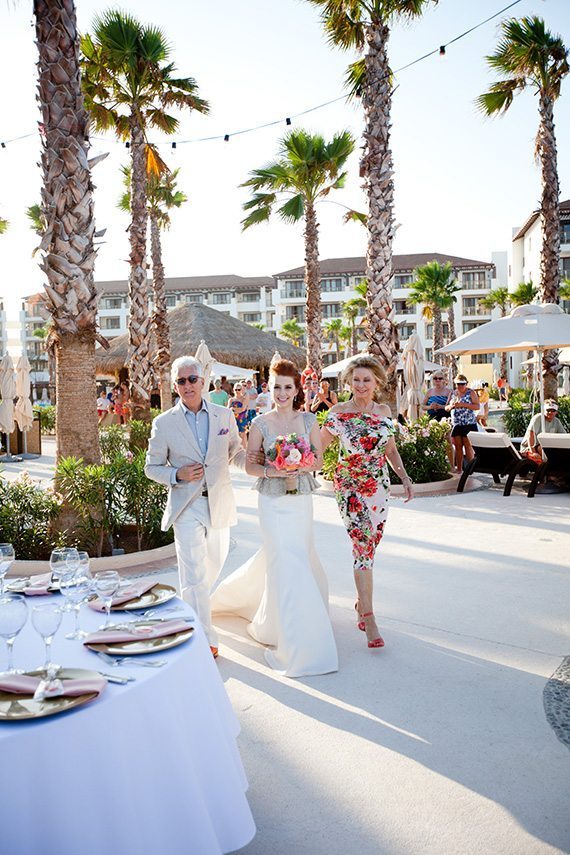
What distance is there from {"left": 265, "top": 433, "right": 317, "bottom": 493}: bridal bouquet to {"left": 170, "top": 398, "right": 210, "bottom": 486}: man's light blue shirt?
0.42 m

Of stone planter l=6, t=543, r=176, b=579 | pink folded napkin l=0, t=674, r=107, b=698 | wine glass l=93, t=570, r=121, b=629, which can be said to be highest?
wine glass l=93, t=570, r=121, b=629

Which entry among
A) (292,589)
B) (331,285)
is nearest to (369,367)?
(292,589)

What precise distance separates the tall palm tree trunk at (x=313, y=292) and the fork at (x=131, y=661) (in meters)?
19.7

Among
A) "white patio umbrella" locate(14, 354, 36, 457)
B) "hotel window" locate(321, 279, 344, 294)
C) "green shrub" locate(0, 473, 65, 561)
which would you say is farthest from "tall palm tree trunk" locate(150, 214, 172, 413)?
"hotel window" locate(321, 279, 344, 294)

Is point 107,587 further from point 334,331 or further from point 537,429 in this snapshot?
point 334,331

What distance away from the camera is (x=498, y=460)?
11055 mm

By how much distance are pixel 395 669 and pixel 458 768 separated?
1180mm

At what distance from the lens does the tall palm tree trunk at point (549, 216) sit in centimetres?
1706

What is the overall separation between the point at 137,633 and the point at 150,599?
0.47m

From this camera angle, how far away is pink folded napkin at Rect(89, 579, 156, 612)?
10.2 ft

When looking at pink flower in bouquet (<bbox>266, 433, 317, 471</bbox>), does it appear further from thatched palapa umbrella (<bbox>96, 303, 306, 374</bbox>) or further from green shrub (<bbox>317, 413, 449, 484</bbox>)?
thatched palapa umbrella (<bbox>96, 303, 306, 374</bbox>)

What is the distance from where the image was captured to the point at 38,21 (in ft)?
24.8

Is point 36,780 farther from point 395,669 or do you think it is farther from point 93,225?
point 93,225

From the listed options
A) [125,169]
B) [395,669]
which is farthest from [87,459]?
[125,169]
